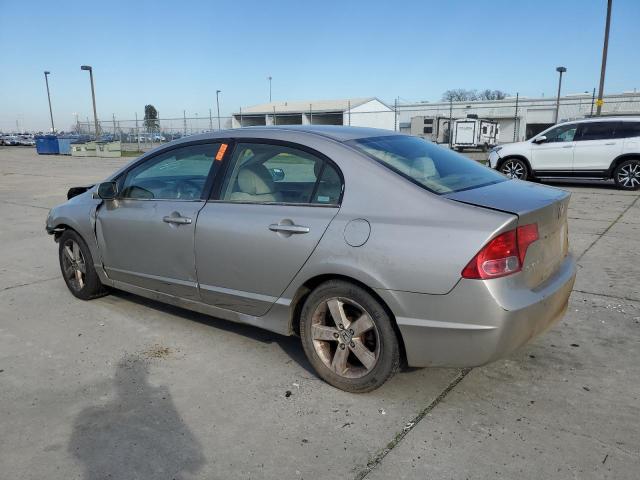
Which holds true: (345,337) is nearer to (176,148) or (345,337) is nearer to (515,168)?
(176,148)

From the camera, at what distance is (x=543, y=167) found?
12992 mm

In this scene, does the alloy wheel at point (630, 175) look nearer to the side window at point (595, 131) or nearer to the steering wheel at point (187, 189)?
the side window at point (595, 131)

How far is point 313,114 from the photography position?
46438 mm

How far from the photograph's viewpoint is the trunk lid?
2783 millimetres

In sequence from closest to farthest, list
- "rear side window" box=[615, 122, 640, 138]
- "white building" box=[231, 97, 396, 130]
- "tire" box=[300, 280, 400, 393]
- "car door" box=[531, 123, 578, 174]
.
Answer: "tire" box=[300, 280, 400, 393] → "rear side window" box=[615, 122, 640, 138] → "car door" box=[531, 123, 578, 174] → "white building" box=[231, 97, 396, 130]

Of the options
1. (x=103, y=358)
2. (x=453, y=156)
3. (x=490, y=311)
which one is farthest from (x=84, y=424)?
(x=453, y=156)

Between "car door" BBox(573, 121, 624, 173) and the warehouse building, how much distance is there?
24217 mm

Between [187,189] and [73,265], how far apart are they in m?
1.73

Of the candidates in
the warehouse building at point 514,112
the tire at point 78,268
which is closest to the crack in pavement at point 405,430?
the tire at point 78,268

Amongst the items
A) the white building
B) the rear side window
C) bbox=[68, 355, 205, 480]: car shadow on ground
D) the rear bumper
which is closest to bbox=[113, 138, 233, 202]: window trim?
bbox=[68, 355, 205, 480]: car shadow on ground

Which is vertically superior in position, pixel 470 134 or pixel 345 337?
pixel 470 134

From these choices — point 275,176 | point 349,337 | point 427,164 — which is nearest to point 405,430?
point 349,337

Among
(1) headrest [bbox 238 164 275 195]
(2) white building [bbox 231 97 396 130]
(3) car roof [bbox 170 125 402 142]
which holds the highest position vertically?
(2) white building [bbox 231 97 396 130]

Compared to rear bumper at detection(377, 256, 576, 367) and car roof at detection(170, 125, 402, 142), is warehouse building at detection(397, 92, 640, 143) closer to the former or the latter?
car roof at detection(170, 125, 402, 142)
